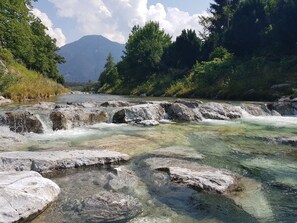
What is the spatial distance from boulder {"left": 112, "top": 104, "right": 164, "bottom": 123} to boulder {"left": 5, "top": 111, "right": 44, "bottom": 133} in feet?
13.1

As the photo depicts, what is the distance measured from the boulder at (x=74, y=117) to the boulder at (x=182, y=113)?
372 centimetres

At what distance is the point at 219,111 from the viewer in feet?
60.3

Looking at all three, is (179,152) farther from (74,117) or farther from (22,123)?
(22,123)

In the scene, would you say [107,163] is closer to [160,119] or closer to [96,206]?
[96,206]

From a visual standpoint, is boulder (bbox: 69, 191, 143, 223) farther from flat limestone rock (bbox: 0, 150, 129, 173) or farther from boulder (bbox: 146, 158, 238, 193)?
flat limestone rock (bbox: 0, 150, 129, 173)

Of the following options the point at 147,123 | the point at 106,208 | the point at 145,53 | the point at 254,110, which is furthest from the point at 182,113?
the point at 145,53

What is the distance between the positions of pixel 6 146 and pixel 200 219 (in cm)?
670

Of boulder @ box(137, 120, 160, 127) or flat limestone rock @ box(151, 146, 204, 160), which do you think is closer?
flat limestone rock @ box(151, 146, 204, 160)

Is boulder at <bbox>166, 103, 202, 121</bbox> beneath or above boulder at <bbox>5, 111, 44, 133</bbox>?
above

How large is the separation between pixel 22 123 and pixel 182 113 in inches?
316

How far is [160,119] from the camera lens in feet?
55.2

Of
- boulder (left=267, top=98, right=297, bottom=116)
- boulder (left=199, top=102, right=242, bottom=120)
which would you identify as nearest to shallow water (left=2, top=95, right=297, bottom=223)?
boulder (left=199, top=102, right=242, bottom=120)

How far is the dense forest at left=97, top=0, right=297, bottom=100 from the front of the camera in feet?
98.6

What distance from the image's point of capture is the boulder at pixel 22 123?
12.8 metres
